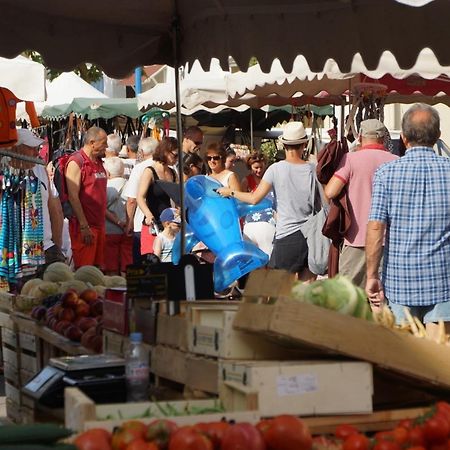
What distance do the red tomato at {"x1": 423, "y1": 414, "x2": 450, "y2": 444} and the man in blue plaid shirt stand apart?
241cm

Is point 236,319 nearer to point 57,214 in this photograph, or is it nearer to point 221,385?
point 221,385

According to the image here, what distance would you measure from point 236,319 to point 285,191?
19.2 ft

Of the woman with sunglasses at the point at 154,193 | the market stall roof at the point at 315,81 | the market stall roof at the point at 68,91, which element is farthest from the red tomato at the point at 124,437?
the market stall roof at the point at 68,91

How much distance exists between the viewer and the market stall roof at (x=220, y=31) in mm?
5926

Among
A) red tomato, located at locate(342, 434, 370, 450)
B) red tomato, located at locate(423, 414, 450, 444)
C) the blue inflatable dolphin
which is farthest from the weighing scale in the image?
the blue inflatable dolphin

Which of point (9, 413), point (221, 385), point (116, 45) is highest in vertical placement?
point (116, 45)

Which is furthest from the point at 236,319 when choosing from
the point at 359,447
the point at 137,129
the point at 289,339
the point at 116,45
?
the point at 137,129

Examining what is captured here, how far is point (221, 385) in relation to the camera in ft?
13.6

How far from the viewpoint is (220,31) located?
6422mm

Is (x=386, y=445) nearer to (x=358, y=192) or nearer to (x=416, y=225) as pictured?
(x=416, y=225)

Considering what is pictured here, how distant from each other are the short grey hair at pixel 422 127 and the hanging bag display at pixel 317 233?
9.57 feet

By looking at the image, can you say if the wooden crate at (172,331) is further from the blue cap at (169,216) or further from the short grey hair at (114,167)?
→ the short grey hair at (114,167)

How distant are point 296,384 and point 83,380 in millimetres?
835

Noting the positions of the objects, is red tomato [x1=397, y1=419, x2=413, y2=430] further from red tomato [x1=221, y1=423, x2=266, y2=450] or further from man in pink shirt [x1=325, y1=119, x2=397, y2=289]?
man in pink shirt [x1=325, y1=119, x2=397, y2=289]
